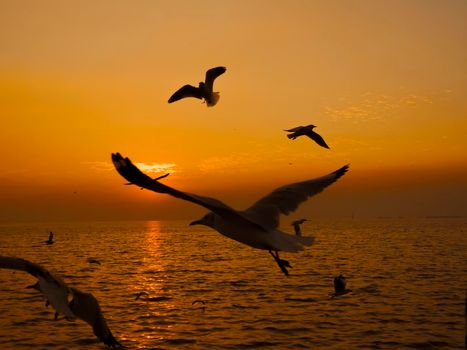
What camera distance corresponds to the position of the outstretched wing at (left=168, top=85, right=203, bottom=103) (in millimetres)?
14430

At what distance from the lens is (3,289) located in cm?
2752

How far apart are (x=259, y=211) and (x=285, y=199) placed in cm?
84

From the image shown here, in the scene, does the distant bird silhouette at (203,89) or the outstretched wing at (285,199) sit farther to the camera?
the distant bird silhouette at (203,89)

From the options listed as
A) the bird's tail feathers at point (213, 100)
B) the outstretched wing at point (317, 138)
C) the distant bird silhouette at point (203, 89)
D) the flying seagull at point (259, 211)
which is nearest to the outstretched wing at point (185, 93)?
the distant bird silhouette at point (203, 89)

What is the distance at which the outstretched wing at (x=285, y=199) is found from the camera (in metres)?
8.47

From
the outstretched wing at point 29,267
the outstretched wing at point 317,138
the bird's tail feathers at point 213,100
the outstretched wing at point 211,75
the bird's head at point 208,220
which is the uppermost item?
the outstretched wing at point 211,75

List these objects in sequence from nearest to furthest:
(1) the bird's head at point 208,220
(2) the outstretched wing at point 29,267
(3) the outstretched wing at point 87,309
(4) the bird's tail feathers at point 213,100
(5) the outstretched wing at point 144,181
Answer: (5) the outstretched wing at point 144,181, (2) the outstretched wing at point 29,267, (1) the bird's head at point 208,220, (3) the outstretched wing at point 87,309, (4) the bird's tail feathers at point 213,100

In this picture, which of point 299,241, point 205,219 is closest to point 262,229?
point 299,241

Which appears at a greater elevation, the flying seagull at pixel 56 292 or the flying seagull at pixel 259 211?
the flying seagull at pixel 259 211

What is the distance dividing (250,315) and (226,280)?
11500 mm

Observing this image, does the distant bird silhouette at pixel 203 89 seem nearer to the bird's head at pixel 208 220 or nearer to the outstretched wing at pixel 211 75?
the outstretched wing at pixel 211 75

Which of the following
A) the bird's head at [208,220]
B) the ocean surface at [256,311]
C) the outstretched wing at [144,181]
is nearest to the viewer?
the outstretched wing at [144,181]

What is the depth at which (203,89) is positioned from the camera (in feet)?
47.2

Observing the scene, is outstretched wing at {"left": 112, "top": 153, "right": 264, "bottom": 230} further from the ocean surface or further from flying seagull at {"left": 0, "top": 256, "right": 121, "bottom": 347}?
the ocean surface
